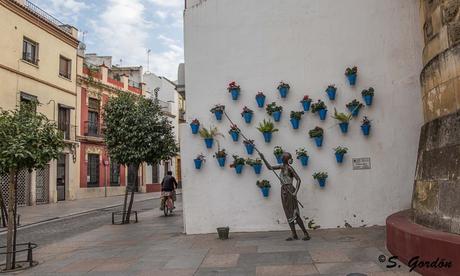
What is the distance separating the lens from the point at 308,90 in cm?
1034

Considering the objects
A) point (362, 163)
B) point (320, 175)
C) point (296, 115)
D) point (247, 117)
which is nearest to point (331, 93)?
point (296, 115)

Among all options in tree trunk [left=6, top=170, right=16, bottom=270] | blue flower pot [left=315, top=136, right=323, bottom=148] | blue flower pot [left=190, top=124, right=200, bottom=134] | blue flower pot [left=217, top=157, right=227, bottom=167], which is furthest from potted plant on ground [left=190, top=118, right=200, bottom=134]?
tree trunk [left=6, top=170, right=16, bottom=270]

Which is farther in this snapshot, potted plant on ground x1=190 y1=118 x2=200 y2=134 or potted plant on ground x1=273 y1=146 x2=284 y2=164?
potted plant on ground x1=190 y1=118 x2=200 y2=134

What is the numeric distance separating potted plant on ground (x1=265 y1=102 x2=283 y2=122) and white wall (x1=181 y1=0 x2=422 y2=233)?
Answer: 19cm

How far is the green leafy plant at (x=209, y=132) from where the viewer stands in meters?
10.3

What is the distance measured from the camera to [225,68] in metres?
10.6

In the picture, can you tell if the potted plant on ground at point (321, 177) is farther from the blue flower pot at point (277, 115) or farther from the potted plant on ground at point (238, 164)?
the potted plant on ground at point (238, 164)

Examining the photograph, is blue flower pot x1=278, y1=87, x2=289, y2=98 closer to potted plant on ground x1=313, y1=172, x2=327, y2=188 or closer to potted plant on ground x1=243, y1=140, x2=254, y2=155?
potted plant on ground x1=243, y1=140, x2=254, y2=155

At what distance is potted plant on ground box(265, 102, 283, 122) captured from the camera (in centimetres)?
1021

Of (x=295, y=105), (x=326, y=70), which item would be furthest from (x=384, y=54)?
(x=295, y=105)

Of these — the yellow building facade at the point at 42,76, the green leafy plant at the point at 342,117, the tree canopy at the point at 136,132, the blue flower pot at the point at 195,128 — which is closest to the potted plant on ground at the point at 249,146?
the blue flower pot at the point at 195,128

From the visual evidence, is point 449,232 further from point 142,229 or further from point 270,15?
Result: point 142,229

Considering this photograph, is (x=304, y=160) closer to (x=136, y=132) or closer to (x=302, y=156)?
(x=302, y=156)

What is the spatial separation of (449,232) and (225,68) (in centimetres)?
639
